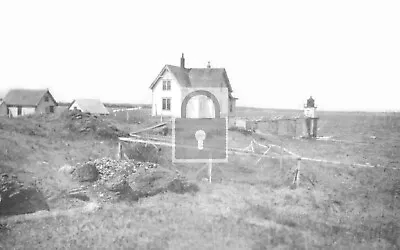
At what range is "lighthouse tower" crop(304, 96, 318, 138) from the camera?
4369cm

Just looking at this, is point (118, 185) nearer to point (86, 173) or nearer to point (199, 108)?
point (86, 173)

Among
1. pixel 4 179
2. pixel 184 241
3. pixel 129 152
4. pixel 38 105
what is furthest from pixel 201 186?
pixel 38 105

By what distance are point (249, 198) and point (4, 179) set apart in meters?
11.4

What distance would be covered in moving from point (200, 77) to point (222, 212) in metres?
25.4

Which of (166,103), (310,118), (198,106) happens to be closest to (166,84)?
(166,103)

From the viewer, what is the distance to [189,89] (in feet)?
118

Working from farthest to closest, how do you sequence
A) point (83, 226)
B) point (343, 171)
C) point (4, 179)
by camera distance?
point (343, 171) < point (4, 179) < point (83, 226)

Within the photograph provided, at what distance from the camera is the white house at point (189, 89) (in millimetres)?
35656

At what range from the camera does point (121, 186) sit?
16016mm

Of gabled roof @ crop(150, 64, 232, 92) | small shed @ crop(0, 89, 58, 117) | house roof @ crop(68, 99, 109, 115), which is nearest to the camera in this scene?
gabled roof @ crop(150, 64, 232, 92)

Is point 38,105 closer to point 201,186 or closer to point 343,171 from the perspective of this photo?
point 201,186

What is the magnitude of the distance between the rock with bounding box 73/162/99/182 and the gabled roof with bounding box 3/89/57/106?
1206 inches

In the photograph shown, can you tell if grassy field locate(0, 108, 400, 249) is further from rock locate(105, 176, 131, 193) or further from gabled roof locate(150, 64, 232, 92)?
gabled roof locate(150, 64, 232, 92)

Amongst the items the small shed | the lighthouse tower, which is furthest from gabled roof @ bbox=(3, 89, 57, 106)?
the lighthouse tower
